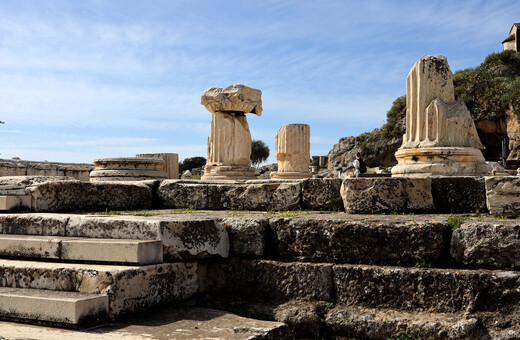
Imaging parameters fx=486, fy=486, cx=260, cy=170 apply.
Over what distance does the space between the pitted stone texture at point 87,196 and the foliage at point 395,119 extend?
3249 cm

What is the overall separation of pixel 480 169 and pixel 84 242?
20.1ft

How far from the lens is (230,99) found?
12.9m

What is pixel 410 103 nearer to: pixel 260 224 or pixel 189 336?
pixel 260 224

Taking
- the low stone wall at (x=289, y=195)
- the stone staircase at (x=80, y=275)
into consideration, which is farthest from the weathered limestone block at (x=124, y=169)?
the stone staircase at (x=80, y=275)

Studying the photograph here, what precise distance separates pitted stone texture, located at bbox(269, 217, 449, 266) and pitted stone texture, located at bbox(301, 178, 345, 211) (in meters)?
0.95

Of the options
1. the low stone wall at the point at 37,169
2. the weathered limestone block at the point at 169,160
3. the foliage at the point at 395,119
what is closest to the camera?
the low stone wall at the point at 37,169

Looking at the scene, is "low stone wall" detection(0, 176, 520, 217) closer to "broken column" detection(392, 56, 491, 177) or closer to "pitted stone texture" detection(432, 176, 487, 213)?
"pitted stone texture" detection(432, 176, 487, 213)

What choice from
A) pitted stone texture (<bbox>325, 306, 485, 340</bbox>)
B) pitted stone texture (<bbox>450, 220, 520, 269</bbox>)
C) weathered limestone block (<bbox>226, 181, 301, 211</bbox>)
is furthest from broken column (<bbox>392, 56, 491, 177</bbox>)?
pitted stone texture (<bbox>325, 306, 485, 340</bbox>)

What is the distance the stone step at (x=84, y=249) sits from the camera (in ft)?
11.3

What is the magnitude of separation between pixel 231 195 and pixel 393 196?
184cm

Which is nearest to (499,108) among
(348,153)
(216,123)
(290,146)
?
(348,153)

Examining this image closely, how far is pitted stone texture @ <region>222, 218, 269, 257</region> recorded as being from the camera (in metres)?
3.98

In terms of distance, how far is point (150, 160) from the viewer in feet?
40.5

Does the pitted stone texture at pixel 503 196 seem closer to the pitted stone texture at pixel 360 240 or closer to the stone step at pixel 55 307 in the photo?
the pitted stone texture at pixel 360 240
